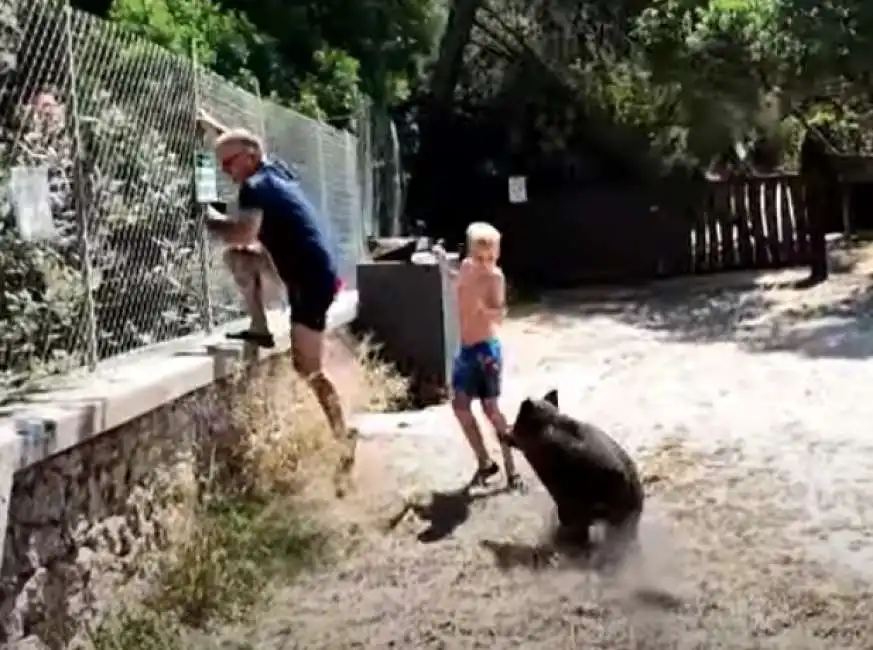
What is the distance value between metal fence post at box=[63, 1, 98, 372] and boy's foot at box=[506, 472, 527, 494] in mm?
2330

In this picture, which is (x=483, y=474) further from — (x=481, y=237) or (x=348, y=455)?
(x=481, y=237)

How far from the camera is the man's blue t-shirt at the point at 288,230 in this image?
6.09m

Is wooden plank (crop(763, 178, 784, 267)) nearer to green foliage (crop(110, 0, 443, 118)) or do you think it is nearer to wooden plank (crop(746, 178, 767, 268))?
wooden plank (crop(746, 178, 767, 268))

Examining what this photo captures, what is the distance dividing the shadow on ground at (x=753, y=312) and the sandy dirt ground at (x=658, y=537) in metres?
2.00

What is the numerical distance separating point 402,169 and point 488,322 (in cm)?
1317

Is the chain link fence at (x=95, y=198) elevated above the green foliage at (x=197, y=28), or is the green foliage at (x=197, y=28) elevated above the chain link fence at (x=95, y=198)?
the green foliage at (x=197, y=28)

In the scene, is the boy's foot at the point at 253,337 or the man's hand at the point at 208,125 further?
the man's hand at the point at 208,125

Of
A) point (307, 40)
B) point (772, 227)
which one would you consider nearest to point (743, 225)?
point (772, 227)

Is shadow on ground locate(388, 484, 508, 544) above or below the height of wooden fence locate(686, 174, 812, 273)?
below

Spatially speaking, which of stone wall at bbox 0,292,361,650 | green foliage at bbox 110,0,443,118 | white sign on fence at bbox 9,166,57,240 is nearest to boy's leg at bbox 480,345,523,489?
stone wall at bbox 0,292,361,650

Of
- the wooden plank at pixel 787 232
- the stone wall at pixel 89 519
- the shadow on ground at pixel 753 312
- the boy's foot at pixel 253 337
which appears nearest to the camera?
the stone wall at pixel 89 519

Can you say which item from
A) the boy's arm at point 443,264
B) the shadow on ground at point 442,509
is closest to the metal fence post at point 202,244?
the shadow on ground at point 442,509

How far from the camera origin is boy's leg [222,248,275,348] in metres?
6.31

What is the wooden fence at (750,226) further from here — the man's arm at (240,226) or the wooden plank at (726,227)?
the man's arm at (240,226)
